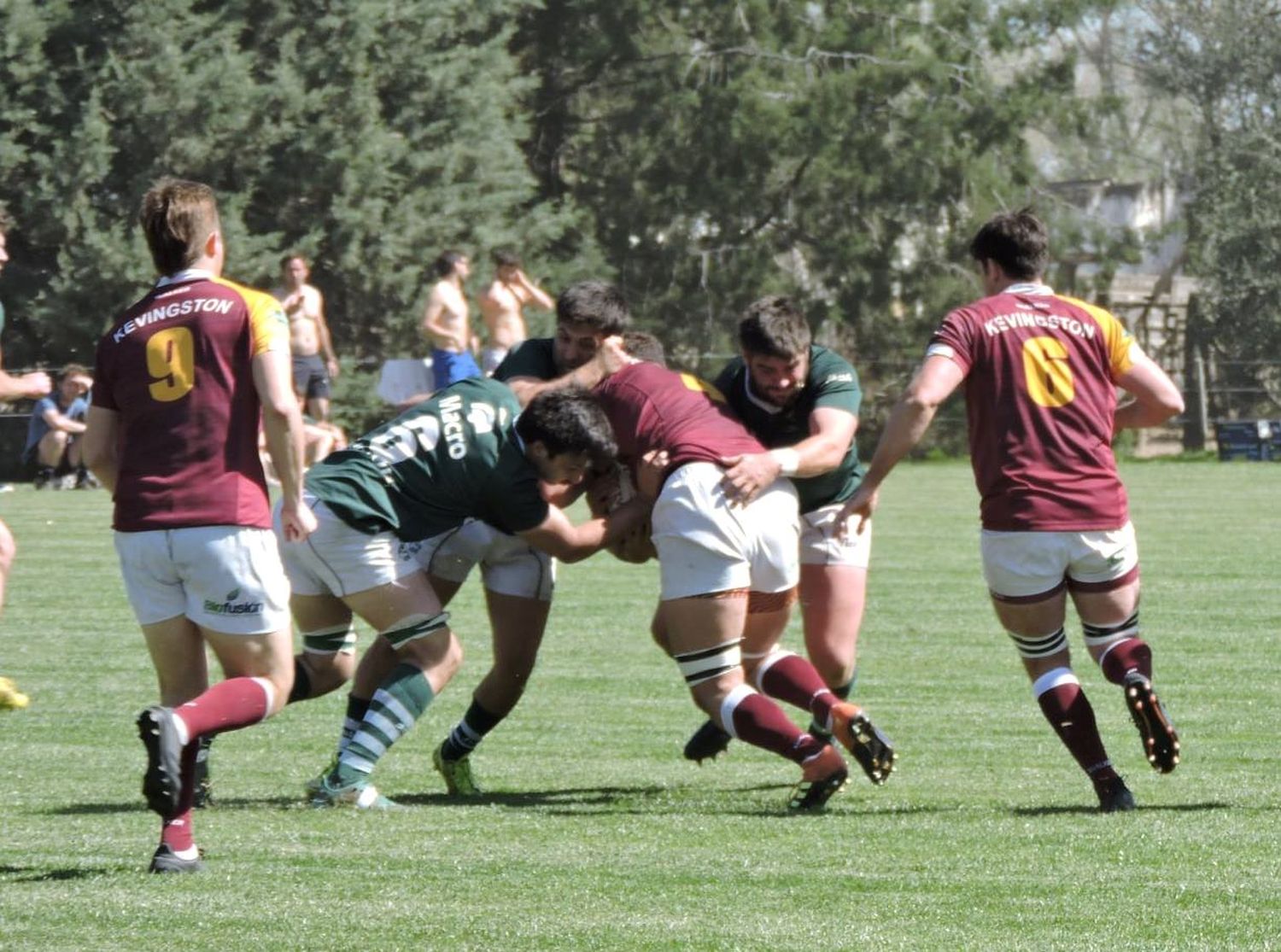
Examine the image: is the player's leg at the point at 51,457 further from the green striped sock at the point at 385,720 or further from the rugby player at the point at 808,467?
the green striped sock at the point at 385,720

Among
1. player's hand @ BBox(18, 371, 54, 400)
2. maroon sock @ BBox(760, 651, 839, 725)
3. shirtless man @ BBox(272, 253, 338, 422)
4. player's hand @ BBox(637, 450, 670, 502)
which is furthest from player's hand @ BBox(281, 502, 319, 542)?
shirtless man @ BBox(272, 253, 338, 422)

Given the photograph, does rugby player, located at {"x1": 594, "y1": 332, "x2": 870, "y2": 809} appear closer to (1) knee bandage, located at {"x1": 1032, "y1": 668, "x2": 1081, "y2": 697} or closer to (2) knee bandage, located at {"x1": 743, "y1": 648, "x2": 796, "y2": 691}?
(2) knee bandage, located at {"x1": 743, "y1": 648, "x2": 796, "y2": 691}

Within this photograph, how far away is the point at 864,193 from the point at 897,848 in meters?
27.8

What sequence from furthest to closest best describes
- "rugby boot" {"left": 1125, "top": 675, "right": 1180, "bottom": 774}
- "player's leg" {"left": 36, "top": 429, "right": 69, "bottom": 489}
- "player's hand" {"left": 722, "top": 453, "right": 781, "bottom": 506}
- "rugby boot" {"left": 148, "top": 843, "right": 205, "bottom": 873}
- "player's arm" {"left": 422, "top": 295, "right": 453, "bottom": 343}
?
"player's leg" {"left": 36, "top": 429, "right": 69, "bottom": 489} → "player's arm" {"left": 422, "top": 295, "right": 453, "bottom": 343} → "player's hand" {"left": 722, "top": 453, "right": 781, "bottom": 506} → "rugby boot" {"left": 1125, "top": 675, "right": 1180, "bottom": 774} → "rugby boot" {"left": 148, "top": 843, "right": 205, "bottom": 873}

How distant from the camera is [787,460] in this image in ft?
20.8

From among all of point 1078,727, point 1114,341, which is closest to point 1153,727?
point 1078,727

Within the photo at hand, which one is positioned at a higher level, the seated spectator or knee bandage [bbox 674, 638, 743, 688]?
knee bandage [bbox 674, 638, 743, 688]

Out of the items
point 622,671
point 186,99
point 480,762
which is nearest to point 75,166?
point 186,99

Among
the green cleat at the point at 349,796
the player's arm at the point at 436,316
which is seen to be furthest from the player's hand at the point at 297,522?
the player's arm at the point at 436,316

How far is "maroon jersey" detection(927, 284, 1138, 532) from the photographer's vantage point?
20.0 feet

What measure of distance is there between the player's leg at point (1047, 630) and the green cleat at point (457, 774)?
1.89 m

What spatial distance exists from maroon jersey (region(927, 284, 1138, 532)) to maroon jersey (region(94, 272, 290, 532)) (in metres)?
2.13

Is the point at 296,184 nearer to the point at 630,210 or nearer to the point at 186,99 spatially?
the point at 186,99

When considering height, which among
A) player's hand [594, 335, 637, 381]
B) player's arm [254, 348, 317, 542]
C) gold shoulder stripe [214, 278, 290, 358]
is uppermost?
gold shoulder stripe [214, 278, 290, 358]
